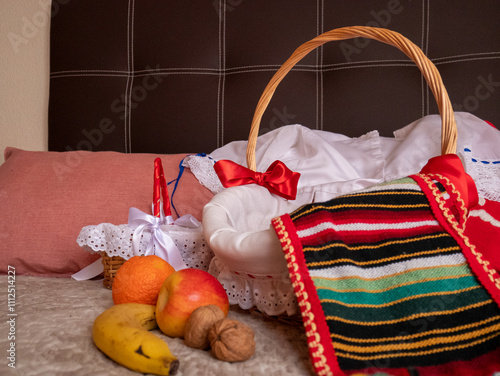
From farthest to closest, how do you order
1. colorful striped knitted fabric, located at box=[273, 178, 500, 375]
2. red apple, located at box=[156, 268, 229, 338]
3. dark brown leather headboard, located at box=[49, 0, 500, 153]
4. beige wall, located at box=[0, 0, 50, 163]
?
beige wall, located at box=[0, 0, 50, 163] < dark brown leather headboard, located at box=[49, 0, 500, 153] < red apple, located at box=[156, 268, 229, 338] < colorful striped knitted fabric, located at box=[273, 178, 500, 375]

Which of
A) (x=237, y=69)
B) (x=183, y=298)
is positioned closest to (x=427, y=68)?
(x=183, y=298)

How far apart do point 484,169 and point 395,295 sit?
0.66 m

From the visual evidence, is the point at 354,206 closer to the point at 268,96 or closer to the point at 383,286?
the point at 383,286

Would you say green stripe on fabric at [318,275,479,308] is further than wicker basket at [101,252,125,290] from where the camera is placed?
No

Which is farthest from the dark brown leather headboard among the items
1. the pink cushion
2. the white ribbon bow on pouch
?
the white ribbon bow on pouch

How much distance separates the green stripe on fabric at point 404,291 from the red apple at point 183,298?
0.62ft

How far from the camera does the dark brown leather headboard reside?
1.34m

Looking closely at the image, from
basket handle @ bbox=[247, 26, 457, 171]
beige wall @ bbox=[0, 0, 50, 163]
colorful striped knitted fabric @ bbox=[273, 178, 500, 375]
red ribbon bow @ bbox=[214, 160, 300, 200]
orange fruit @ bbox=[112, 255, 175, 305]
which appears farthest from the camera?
beige wall @ bbox=[0, 0, 50, 163]

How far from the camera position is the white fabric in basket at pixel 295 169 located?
64 cm

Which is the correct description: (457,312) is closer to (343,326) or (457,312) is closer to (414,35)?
(343,326)

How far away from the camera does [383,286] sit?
1.90 feet

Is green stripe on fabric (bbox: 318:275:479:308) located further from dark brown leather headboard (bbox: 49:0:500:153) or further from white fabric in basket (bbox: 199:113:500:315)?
dark brown leather headboard (bbox: 49:0:500:153)

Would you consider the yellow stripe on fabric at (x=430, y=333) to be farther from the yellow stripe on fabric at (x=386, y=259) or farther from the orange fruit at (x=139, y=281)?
the orange fruit at (x=139, y=281)

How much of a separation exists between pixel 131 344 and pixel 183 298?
0.11 meters
